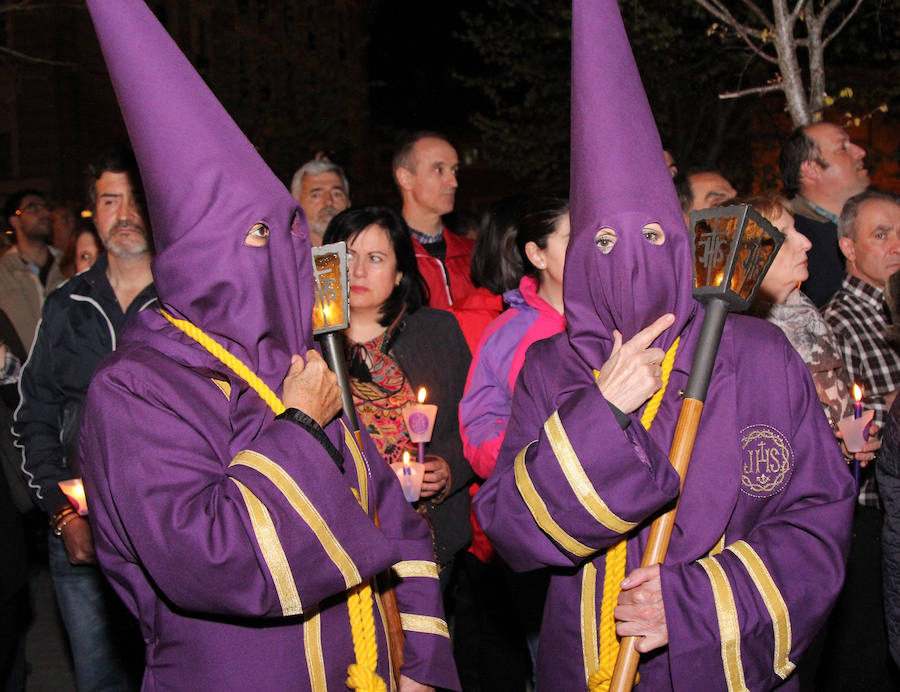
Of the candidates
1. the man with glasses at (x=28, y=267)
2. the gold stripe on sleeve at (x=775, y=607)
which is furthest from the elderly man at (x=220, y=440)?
the man with glasses at (x=28, y=267)

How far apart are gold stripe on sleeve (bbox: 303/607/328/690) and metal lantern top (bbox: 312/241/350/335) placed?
0.92 m

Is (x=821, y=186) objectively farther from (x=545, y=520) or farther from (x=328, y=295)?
(x=545, y=520)

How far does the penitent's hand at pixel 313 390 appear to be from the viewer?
245 centimetres

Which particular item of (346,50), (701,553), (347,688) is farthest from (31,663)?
(346,50)

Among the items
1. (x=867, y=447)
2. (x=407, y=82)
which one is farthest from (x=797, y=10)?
(x=407, y=82)

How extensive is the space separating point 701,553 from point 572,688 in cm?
61

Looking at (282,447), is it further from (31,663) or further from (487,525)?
(31,663)

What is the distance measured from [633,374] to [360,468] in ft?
2.80

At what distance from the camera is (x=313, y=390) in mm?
2473

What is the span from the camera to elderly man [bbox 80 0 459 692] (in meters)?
2.22

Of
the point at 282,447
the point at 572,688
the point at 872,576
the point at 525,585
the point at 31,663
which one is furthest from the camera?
the point at 31,663

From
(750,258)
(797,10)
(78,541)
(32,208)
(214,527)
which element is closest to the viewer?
(214,527)

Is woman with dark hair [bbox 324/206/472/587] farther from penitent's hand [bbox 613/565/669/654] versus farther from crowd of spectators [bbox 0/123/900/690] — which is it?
penitent's hand [bbox 613/565/669/654]

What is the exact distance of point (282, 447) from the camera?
2.30 metres
